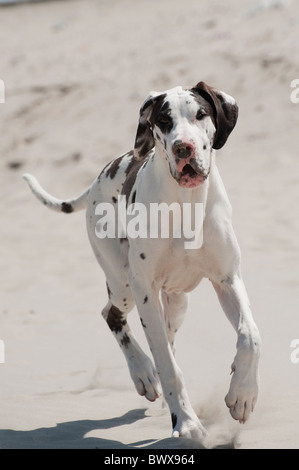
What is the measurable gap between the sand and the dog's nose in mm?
1477

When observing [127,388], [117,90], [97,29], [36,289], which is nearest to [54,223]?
[36,289]

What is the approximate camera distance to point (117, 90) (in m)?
17.8

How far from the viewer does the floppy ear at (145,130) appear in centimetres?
519

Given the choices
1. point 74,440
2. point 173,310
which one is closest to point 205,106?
point 173,310

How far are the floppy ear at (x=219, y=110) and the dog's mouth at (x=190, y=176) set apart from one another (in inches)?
11.1

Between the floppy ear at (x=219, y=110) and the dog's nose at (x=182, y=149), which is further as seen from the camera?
the floppy ear at (x=219, y=110)

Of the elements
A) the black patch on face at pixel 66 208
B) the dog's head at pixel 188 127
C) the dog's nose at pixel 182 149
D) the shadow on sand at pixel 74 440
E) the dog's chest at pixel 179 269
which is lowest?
the shadow on sand at pixel 74 440

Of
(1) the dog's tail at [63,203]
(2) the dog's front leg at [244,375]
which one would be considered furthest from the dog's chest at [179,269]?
(1) the dog's tail at [63,203]

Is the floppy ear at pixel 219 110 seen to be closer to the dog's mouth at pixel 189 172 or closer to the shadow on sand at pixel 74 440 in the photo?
the dog's mouth at pixel 189 172

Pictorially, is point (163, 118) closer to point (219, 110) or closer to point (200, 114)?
point (200, 114)

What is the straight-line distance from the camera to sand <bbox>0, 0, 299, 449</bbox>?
596 cm

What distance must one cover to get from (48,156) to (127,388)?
965cm

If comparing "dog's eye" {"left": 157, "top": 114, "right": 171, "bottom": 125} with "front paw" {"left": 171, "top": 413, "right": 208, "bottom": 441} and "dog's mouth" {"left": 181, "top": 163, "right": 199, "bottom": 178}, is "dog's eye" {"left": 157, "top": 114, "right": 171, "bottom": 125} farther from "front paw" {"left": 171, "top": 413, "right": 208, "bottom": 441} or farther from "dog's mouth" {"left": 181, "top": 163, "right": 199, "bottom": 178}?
"front paw" {"left": 171, "top": 413, "right": 208, "bottom": 441}

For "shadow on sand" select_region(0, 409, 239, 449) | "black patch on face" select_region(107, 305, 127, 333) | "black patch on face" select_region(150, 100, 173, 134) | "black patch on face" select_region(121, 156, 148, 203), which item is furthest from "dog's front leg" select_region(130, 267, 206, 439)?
"black patch on face" select_region(107, 305, 127, 333)
